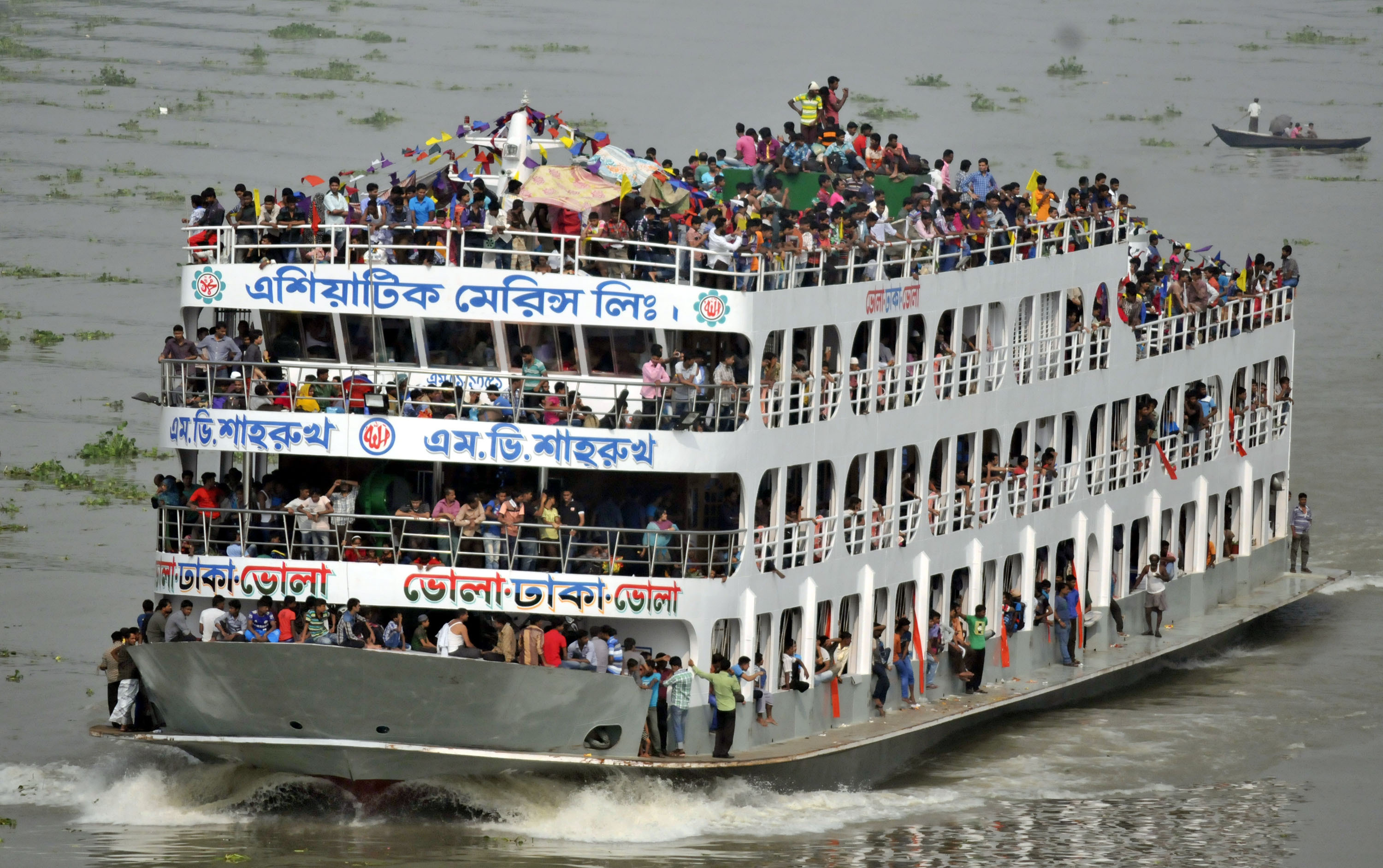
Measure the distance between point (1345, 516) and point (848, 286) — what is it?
19.2 m

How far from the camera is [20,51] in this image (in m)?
70.2

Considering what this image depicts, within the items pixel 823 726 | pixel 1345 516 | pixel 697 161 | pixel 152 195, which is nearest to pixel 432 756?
pixel 823 726

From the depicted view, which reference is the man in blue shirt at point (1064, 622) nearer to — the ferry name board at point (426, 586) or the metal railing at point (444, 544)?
the metal railing at point (444, 544)

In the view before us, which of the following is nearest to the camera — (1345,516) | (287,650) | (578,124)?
(287,650)

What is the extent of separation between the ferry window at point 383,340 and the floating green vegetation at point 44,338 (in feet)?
80.7

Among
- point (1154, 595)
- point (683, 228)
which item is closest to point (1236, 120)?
point (1154, 595)

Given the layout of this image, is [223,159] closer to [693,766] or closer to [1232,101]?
[1232,101]

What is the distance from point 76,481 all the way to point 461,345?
1774 cm

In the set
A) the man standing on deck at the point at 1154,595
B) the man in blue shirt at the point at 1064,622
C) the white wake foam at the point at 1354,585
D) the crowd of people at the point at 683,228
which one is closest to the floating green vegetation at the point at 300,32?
the white wake foam at the point at 1354,585

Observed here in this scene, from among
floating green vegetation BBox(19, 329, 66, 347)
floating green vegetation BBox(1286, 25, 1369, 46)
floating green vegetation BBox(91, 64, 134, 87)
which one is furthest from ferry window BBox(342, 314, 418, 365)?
floating green vegetation BBox(1286, 25, 1369, 46)

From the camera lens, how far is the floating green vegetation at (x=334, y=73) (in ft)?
226

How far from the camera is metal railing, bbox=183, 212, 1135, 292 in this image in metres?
27.0

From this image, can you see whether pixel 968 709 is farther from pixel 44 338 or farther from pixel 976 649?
pixel 44 338

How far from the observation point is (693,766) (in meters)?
26.5
